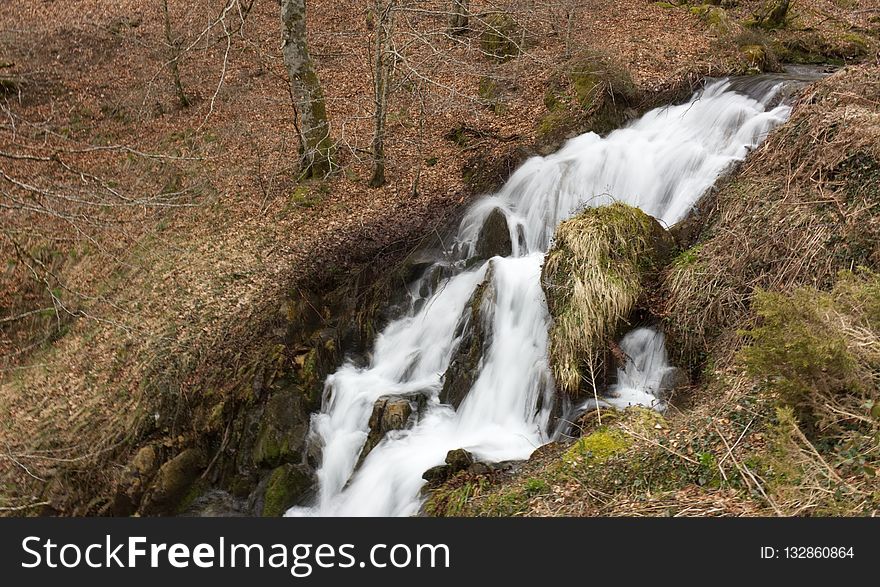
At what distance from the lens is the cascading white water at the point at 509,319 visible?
775 centimetres

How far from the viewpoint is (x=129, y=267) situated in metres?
11.5

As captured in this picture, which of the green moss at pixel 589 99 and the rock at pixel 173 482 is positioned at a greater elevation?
the green moss at pixel 589 99

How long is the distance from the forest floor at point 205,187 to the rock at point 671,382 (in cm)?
499

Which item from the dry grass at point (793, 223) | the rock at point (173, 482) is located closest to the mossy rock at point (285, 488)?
the rock at point (173, 482)

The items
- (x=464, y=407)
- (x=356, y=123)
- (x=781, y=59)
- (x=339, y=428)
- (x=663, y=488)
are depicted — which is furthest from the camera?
(x=356, y=123)

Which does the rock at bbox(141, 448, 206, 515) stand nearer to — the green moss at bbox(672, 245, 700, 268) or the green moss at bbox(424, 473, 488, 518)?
the green moss at bbox(424, 473, 488, 518)

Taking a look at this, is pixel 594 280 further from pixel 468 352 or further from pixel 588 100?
pixel 588 100

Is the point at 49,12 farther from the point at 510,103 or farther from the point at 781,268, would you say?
the point at 781,268

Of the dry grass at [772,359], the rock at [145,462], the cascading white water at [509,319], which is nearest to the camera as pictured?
the dry grass at [772,359]

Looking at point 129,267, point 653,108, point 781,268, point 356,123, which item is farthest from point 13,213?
point 781,268

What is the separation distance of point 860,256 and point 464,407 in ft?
15.9

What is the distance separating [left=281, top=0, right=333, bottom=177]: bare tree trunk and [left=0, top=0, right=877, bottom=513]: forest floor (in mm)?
433

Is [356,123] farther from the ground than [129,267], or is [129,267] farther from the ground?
[356,123]

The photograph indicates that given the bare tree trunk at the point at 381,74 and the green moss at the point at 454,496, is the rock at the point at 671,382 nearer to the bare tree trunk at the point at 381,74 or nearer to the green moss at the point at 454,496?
the green moss at the point at 454,496
